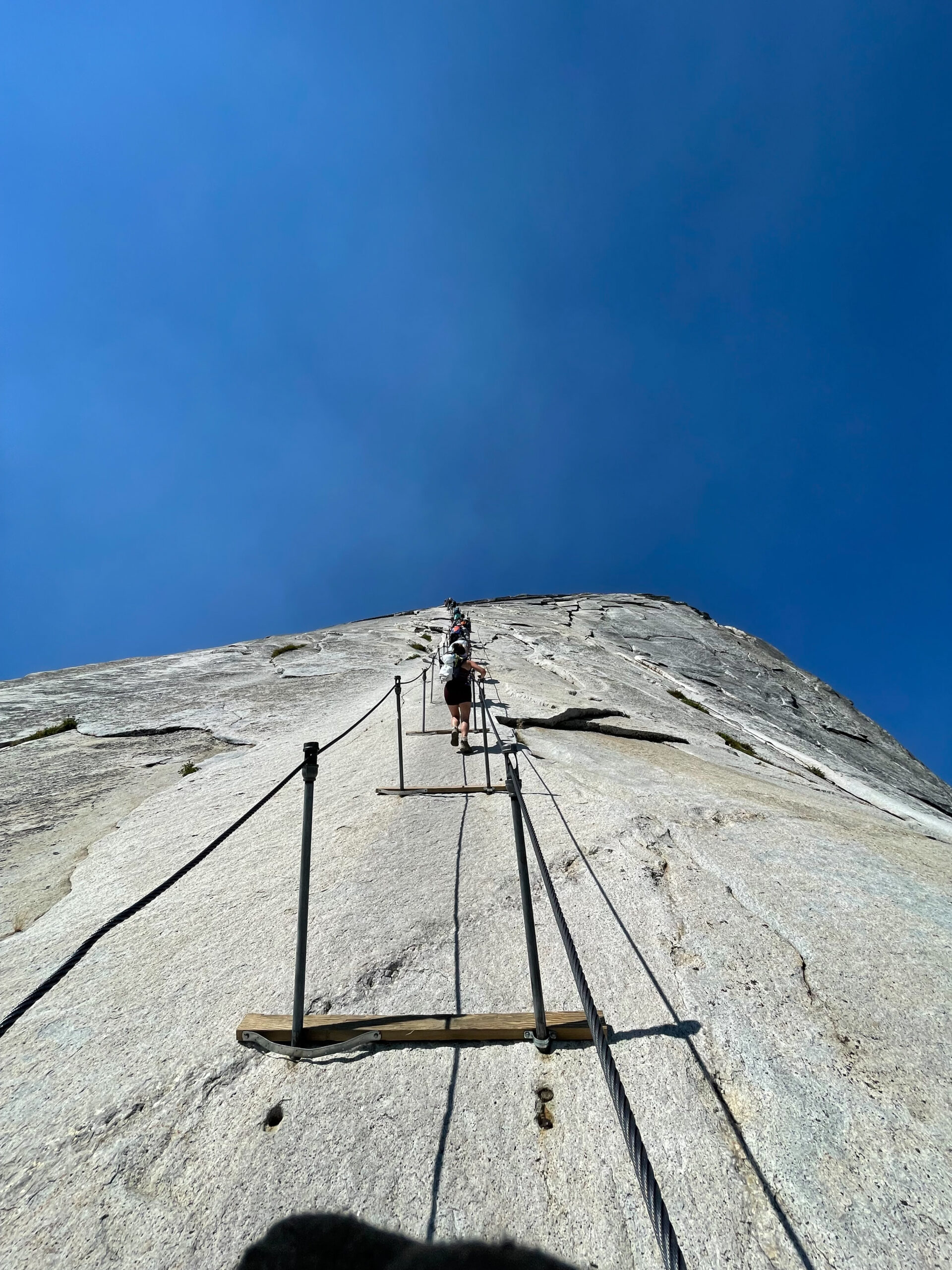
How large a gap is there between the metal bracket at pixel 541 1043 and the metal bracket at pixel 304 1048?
34.8 inches

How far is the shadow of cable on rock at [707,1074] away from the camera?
2273 millimetres

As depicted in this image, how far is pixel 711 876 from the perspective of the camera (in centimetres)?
469

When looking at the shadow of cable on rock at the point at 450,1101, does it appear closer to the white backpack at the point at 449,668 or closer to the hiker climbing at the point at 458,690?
the hiker climbing at the point at 458,690

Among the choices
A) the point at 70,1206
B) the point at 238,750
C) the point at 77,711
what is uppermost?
the point at 77,711

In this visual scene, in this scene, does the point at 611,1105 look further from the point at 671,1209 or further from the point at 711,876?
the point at 711,876

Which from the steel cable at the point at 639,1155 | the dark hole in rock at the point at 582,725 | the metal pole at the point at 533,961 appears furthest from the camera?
the dark hole in rock at the point at 582,725

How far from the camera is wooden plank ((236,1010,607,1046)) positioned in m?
3.09

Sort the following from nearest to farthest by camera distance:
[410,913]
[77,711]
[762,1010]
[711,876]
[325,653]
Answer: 1. [762,1010]
2. [410,913]
3. [711,876]
4. [77,711]
5. [325,653]

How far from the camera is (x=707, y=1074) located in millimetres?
2947

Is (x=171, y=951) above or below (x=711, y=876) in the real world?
below

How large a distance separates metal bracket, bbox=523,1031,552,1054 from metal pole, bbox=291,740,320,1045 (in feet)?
4.37

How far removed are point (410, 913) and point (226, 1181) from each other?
6.61ft

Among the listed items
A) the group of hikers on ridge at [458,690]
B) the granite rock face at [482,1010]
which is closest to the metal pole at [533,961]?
the granite rock face at [482,1010]

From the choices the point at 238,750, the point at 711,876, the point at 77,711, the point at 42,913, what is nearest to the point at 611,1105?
the point at 711,876
